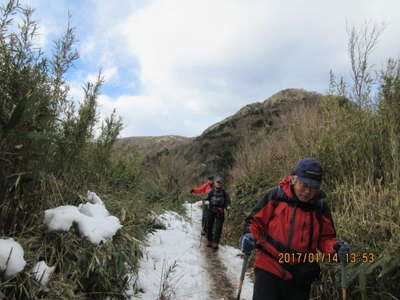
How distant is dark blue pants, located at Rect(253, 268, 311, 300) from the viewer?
2682 millimetres

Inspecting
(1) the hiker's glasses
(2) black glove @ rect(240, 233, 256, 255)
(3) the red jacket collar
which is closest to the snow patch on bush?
(2) black glove @ rect(240, 233, 256, 255)

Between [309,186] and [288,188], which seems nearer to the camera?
[309,186]

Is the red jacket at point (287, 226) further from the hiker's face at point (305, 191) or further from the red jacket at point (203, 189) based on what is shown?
the red jacket at point (203, 189)

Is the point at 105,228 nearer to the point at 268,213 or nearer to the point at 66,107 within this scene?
the point at 66,107

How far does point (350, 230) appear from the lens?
4137 mm

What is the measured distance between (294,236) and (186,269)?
3.21m

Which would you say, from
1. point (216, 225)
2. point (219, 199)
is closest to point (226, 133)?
point (219, 199)

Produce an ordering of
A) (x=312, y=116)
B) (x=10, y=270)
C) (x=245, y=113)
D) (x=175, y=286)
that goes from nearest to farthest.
Result: (x=10, y=270) < (x=175, y=286) < (x=312, y=116) < (x=245, y=113)

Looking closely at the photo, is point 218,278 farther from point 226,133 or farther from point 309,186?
point 226,133

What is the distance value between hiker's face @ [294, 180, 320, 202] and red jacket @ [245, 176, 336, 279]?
5 centimetres

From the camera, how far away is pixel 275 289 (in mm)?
2695

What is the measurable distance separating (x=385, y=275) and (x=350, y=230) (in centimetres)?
78

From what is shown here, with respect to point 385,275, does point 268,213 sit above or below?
above

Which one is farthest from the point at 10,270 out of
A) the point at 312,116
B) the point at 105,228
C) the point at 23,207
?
the point at 312,116
